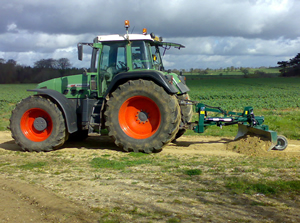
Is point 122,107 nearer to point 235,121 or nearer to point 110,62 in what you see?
point 110,62

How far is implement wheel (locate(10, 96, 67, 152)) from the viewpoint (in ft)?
26.3

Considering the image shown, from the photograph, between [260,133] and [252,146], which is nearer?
[252,146]

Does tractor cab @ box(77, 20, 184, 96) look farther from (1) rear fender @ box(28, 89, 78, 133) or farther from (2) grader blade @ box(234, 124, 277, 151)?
(2) grader blade @ box(234, 124, 277, 151)

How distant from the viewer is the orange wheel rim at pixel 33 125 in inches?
326

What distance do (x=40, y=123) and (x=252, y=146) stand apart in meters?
5.22

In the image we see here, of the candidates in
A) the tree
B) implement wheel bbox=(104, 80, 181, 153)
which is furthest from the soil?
the tree

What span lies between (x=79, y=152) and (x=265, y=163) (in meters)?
4.41

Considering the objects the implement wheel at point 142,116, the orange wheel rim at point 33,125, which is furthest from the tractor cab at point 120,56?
the orange wheel rim at point 33,125

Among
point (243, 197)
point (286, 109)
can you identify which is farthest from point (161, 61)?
point (286, 109)

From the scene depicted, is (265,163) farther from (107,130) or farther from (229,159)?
(107,130)

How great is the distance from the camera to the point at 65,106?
26.4 feet

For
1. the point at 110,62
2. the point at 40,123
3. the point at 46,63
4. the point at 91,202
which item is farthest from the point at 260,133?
the point at 46,63

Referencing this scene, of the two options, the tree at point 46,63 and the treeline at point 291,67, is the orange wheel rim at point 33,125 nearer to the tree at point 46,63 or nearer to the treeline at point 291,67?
the tree at point 46,63

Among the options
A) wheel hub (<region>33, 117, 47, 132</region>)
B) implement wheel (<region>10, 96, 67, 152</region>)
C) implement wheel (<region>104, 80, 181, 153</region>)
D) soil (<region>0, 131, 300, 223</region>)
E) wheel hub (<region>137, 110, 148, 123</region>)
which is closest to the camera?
soil (<region>0, 131, 300, 223</region>)
